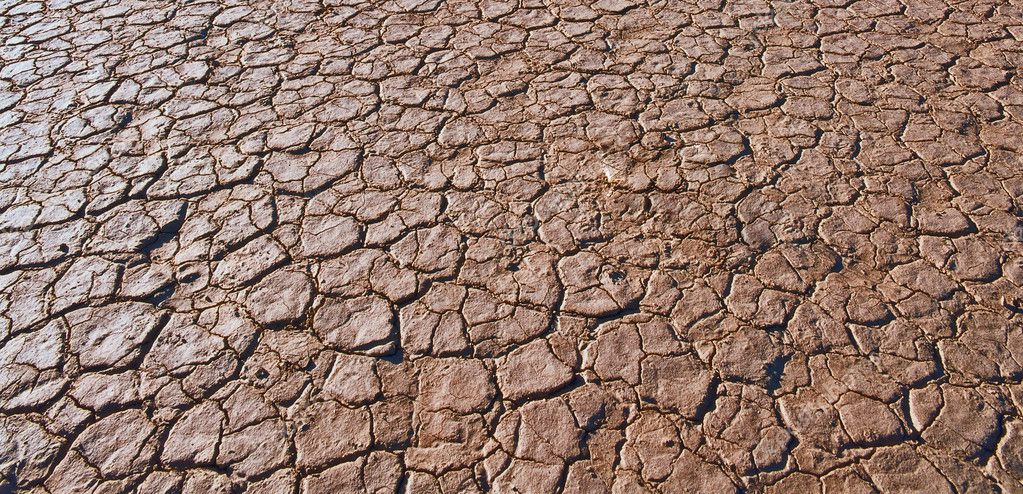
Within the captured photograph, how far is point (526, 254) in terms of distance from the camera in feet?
9.19

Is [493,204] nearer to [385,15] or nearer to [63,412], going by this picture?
[63,412]

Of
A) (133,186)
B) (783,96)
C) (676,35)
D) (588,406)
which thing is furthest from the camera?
(676,35)

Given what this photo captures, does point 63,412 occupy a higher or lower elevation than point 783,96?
lower

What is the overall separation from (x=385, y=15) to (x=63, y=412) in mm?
2807

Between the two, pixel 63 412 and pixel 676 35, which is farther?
pixel 676 35

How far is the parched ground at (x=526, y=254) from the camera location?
7.23 ft

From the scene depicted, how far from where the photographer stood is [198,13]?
4.53 m

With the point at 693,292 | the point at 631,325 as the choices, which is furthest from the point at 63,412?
the point at 693,292

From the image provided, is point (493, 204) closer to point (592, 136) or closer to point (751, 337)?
point (592, 136)

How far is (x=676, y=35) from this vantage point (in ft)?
13.1

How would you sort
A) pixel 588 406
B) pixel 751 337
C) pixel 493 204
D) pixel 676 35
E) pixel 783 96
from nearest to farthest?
pixel 588 406 < pixel 751 337 < pixel 493 204 < pixel 783 96 < pixel 676 35

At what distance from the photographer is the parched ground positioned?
2.21 meters

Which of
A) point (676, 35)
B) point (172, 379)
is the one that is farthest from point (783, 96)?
point (172, 379)

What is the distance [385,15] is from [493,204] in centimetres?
190
